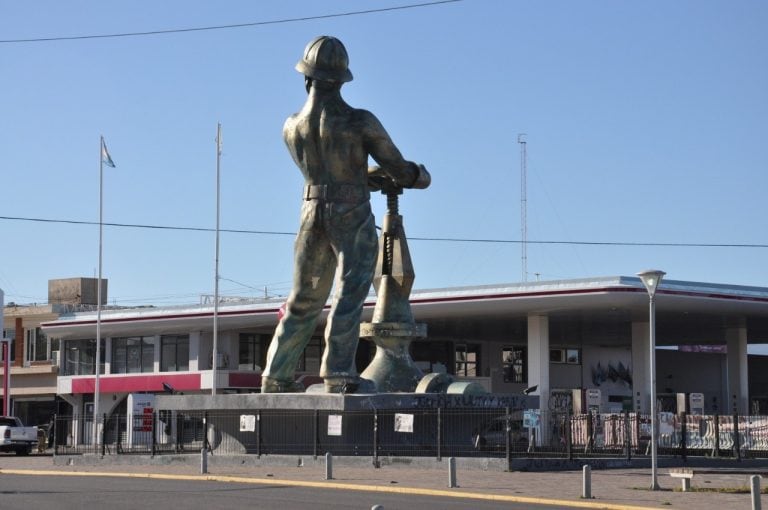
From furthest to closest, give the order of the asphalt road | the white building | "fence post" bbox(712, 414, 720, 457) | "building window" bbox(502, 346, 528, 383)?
"building window" bbox(502, 346, 528, 383)
the white building
"fence post" bbox(712, 414, 720, 457)
the asphalt road

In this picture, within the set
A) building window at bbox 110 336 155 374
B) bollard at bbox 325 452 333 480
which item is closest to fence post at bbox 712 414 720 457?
bollard at bbox 325 452 333 480

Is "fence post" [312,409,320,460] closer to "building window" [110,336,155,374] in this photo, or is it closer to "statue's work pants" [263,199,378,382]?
"statue's work pants" [263,199,378,382]

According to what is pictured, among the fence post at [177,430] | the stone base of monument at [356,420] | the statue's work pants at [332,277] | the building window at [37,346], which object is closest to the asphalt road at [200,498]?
the stone base of monument at [356,420]

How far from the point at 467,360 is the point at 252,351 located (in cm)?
1124

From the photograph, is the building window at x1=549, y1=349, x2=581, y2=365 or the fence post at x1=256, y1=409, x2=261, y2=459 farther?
the building window at x1=549, y1=349, x2=581, y2=365

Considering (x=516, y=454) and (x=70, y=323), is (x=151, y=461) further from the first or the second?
(x=70, y=323)

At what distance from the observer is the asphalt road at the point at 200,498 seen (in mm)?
18250

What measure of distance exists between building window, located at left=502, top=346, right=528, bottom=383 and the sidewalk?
36229 mm

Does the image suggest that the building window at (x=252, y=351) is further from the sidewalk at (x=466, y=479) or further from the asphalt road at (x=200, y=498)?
the asphalt road at (x=200, y=498)

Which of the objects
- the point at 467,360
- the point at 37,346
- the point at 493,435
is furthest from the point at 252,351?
the point at 493,435

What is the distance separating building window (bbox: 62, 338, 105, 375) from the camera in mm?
60438

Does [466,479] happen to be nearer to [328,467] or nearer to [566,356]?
[328,467]

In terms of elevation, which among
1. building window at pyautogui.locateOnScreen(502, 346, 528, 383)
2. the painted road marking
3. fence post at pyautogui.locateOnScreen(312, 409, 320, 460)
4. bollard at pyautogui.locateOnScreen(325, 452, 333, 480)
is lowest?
the painted road marking

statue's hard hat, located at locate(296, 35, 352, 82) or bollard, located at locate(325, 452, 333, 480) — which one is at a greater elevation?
statue's hard hat, located at locate(296, 35, 352, 82)
